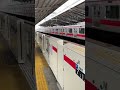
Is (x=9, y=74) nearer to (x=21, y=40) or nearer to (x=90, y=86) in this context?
(x=21, y=40)

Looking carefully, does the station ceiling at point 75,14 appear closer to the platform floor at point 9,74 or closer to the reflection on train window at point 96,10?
the reflection on train window at point 96,10

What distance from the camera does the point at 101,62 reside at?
1.31 meters

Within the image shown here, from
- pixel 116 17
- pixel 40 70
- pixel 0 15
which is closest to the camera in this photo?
pixel 116 17

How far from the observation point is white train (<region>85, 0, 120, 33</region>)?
1.13 metres

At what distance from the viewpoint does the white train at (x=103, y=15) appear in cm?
113

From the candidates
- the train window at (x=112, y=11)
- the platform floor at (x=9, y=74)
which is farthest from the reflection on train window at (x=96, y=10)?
the platform floor at (x=9, y=74)

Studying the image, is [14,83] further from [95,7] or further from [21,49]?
[95,7]

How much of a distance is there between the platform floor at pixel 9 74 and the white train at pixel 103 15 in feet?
1.48

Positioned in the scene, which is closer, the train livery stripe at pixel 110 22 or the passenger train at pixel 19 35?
the train livery stripe at pixel 110 22

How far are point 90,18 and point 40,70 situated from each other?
9093mm

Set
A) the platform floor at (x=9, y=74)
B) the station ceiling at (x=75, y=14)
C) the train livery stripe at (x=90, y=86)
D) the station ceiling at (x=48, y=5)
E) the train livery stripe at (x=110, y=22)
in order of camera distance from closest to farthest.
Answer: the train livery stripe at (x=110, y=22) → the platform floor at (x=9, y=74) → the train livery stripe at (x=90, y=86) → the station ceiling at (x=75, y=14) → the station ceiling at (x=48, y=5)

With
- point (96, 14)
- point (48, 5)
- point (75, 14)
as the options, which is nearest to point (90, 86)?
point (96, 14)

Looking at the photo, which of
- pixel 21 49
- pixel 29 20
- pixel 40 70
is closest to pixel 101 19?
pixel 29 20

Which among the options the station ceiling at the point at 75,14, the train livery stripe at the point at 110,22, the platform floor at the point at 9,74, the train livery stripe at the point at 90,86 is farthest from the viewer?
the station ceiling at the point at 75,14
